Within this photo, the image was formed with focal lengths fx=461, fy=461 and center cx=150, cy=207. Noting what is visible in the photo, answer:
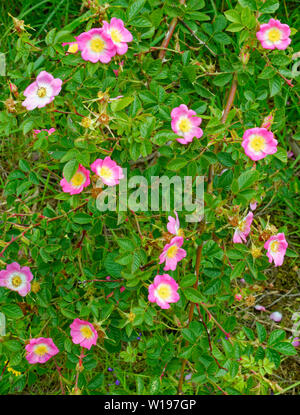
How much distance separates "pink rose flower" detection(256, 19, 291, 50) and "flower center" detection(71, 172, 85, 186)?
0.57 m

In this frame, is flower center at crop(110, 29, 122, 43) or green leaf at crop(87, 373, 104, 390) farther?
green leaf at crop(87, 373, 104, 390)

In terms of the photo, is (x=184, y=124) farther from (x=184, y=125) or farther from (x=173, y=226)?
(x=173, y=226)

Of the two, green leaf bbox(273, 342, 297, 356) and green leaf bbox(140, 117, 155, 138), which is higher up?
green leaf bbox(140, 117, 155, 138)

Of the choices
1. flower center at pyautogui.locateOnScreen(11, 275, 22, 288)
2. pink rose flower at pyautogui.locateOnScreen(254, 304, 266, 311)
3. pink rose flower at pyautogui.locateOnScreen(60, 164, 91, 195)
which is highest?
pink rose flower at pyautogui.locateOnScreen(60, 164, 91, 195)

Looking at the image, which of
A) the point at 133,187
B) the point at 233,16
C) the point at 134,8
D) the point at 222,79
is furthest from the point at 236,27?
the point at 133,187

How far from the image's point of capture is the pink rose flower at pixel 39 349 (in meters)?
1.27

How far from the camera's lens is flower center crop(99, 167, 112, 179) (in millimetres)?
1095

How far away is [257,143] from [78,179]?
468 millimetres

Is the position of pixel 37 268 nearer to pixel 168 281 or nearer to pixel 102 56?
pixel 168 281

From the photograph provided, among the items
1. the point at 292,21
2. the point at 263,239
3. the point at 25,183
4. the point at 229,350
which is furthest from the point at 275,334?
the point at 292,21

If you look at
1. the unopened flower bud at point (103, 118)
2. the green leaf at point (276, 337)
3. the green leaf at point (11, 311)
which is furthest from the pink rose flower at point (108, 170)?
the green leaf at point (276, 337)

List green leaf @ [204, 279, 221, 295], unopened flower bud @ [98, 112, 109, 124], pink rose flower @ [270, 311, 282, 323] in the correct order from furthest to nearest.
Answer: pink rose flower @ [270, 311, 282, 323] → green leaf @ [204, 279, 221, 295] → unopened flower bud @ [98, 112, 109, 124]

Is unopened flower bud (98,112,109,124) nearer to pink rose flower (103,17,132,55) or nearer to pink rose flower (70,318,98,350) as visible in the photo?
pink rose flower (103,17,132,55)

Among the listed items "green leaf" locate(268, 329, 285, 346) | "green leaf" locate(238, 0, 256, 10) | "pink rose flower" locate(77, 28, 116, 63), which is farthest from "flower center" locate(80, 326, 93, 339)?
"green leaf" locate(238, 0, 256, 10)
